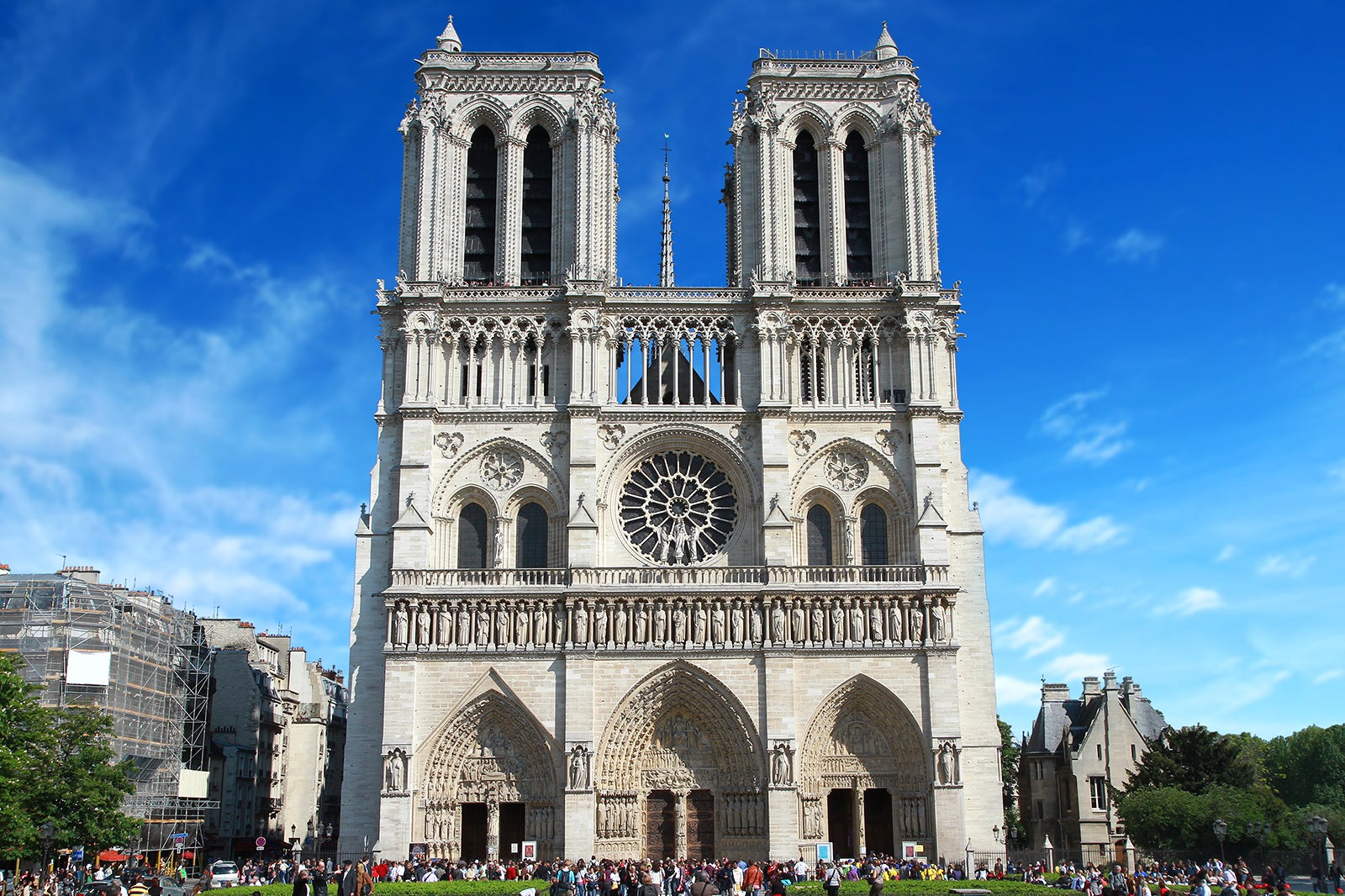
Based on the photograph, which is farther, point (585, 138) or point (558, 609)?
point (585, 138)

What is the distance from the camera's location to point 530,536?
37281mm

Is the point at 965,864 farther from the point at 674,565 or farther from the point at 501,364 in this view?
the point at 501,364

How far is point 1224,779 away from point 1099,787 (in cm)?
506

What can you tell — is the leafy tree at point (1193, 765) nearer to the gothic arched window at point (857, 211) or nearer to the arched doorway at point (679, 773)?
the arched doorway at point (679, 773)

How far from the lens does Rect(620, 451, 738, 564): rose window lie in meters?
37.3

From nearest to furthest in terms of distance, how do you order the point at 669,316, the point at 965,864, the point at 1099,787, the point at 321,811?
the point at 965,864 → the point at 669,316 → the point at 1099,787 → the point at 321,811

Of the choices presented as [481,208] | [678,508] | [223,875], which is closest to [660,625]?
[678,508]

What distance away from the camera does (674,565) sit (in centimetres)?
3594

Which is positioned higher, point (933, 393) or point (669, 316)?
point (669, 316)

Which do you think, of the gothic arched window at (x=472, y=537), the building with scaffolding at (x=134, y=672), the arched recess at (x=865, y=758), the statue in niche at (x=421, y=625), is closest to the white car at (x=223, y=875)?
the building with scaffolding at (x=134, y=672)

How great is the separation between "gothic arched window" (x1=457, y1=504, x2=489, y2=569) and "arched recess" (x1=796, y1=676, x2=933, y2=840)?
1015 centimetres

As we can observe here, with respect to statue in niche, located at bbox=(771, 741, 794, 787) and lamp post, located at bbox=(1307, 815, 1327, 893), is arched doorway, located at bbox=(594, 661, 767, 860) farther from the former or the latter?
lamp post, located at bbox=(1307, 815, 1327, 893)

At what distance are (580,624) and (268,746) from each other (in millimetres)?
21663

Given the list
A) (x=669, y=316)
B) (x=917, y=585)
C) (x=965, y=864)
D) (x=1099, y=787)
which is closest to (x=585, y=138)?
(x=669, y=316)
